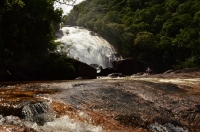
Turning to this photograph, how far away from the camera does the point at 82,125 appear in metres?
7.00

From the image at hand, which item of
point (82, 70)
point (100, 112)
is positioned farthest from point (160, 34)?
point (100, 112)

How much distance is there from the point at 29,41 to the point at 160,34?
4148 cm

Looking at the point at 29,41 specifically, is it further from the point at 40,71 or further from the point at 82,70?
the point at 82,70

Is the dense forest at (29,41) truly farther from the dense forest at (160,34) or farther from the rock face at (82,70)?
the dense forest at (160,34)

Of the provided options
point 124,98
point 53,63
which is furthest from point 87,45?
point 124,98

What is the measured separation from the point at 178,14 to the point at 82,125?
55677mm

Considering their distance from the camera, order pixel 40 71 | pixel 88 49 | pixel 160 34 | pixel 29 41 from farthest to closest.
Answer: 1. pixel 160 34
2. pixel 88 49
3. pixel 40 71
4. pixel 29 41

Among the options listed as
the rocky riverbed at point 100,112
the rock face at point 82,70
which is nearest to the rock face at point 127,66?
the rock face at point 82,70

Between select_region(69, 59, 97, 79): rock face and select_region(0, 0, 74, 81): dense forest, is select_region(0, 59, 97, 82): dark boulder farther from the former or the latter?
select_region(69, 59, 97, 79): rock face

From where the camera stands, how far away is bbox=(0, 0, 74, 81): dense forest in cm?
1652

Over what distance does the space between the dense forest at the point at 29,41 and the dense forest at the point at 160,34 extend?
88.8 ft

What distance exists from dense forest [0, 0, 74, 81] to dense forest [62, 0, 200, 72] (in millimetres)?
27075

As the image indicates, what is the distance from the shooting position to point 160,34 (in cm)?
5503

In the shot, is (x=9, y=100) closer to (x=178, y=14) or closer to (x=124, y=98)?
(x=124, y=98)
